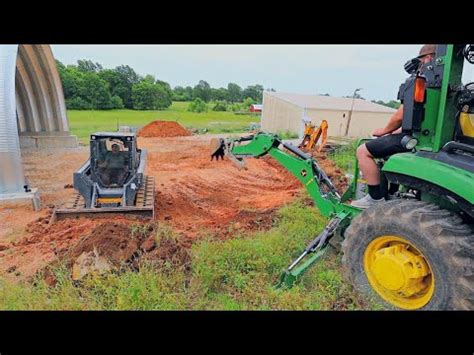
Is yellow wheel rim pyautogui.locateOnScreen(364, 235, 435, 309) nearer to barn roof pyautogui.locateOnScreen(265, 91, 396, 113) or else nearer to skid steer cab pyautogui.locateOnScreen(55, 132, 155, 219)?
skid steer cab pyautogui.locateOnScreen(55, 132, 155, 219)

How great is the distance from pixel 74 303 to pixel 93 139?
13.4 feet

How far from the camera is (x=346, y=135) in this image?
2197 centimetres

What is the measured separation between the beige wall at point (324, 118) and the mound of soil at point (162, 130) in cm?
590

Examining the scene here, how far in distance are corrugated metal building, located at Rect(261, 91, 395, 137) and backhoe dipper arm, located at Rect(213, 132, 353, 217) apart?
51.7ft

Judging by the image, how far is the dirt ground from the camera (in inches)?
205

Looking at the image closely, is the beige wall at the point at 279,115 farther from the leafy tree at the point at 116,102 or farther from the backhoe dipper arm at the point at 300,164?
the backhoe dipper arm at the point at 300,164

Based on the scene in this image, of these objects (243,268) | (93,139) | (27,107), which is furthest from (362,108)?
(243,268)

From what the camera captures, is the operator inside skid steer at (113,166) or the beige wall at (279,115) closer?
the operator inside skid steer at (113,166)

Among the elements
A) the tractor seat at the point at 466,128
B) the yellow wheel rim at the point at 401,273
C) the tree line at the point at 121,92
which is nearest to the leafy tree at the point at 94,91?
the tree line at the point at 121,92

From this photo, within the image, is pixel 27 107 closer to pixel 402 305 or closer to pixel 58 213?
pixel 58 213

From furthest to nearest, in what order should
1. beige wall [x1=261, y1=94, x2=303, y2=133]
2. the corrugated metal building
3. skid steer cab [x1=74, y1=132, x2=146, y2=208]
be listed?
beige wall [x1=261, y1=94, x2=303, y2=133]
the corrugated metal building
skid steer cab [x1=74, y1=132, x2=146, y2=208]

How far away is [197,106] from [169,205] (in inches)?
1246

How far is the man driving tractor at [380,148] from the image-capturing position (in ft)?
11.3

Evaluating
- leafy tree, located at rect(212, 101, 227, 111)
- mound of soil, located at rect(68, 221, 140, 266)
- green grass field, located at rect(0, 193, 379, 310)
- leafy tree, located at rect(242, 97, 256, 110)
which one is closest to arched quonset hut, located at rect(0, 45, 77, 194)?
mound of soil, located at rect(68, 221, 140, 266)
